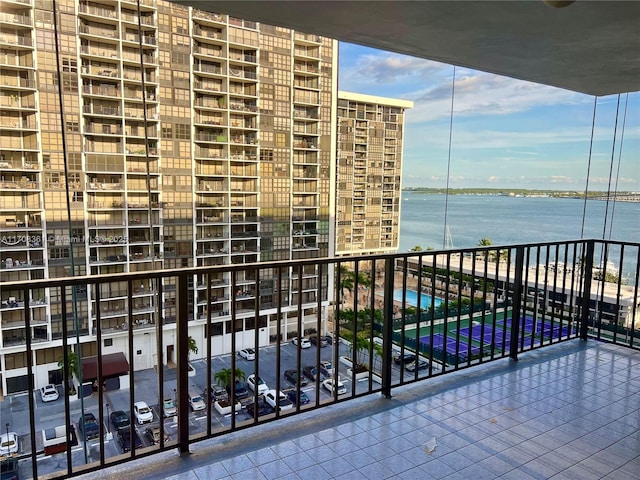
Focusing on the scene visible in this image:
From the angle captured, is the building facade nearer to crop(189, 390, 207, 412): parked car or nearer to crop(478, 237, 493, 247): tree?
crop(189, 390, 207, 412): parked car

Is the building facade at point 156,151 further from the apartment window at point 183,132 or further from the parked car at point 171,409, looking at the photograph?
the parked car at point 171,409

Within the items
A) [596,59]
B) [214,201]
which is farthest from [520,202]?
[214,201]

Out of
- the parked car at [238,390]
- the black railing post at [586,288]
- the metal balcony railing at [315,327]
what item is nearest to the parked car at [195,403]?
the metal balcony railing at [315,327]

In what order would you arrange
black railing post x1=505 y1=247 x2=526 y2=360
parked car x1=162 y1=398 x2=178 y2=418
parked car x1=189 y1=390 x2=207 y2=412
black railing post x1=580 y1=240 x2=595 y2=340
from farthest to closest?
black railing post x1=580 y1=240 x2=595 y2=340, black railing post x1=505 y1=247 x2=526 y2=360, parked car x1=189 y1=390 x2=207 y2=412, parked car x1=162 y1=398 x2=178 y2=418

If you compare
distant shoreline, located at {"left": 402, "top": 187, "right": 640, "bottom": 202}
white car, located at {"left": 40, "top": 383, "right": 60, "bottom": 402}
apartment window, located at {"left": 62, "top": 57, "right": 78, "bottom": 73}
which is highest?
apartment window, located at {"left": 62, "top": 57, "right": 78, "bottom": 73}

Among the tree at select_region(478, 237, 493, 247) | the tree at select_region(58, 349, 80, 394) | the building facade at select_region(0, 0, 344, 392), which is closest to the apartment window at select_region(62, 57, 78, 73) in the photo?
the building facade at select_region(0, 0, 344, 392)

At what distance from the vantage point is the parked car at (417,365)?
2369 mm

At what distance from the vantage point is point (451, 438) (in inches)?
74.7

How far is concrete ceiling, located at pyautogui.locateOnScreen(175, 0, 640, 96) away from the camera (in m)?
1.74

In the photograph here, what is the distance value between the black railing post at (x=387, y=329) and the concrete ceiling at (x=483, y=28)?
1.17 meters

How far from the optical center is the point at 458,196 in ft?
14.3

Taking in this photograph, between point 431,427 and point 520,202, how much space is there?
318 cm

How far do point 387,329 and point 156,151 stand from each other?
8.20 meters

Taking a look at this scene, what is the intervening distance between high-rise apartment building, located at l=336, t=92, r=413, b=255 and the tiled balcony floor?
4343 mm
